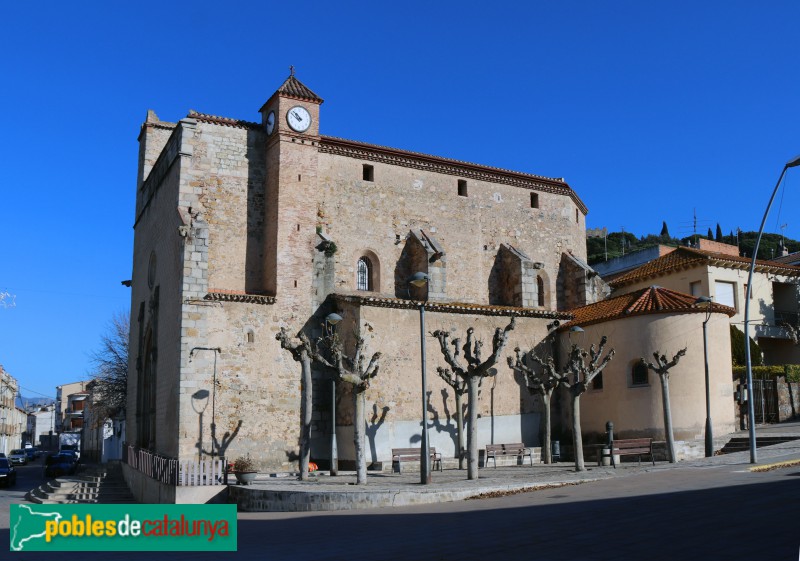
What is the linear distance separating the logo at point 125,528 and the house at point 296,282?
830 cm

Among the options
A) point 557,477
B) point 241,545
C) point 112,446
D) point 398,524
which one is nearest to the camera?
point 241,545

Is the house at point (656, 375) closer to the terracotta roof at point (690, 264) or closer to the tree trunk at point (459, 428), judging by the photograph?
the tree trunk at point (459, 428)

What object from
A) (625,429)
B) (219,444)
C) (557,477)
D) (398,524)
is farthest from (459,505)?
(625,429)

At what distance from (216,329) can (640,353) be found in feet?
52.7

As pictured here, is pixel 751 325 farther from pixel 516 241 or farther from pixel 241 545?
pixel 241 545

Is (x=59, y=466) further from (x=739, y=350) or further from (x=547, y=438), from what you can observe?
(x=739, y=350)

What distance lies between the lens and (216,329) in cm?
2622

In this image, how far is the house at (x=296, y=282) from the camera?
26.2 metres

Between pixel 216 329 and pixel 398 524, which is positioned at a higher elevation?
pixel 216 329

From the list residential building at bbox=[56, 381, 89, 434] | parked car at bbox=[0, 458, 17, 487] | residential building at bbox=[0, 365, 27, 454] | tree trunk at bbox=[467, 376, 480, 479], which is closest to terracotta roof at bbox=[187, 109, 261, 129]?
tree trunk at bbox=[467, 376, 480, 479]

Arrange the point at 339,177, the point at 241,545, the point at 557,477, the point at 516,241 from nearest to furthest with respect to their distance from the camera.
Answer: the point at 241,545 < the point at 557,477 < the point at 339,177 < the point at 516,241

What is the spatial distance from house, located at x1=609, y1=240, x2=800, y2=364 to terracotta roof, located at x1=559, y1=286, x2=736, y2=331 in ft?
31.8

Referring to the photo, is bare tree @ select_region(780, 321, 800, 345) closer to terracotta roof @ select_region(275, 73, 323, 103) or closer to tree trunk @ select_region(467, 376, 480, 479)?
tree trunk @ select_region(467, 376, 480, 479)

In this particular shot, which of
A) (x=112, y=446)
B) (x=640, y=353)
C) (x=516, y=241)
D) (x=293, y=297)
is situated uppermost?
(x=516, y=241)
